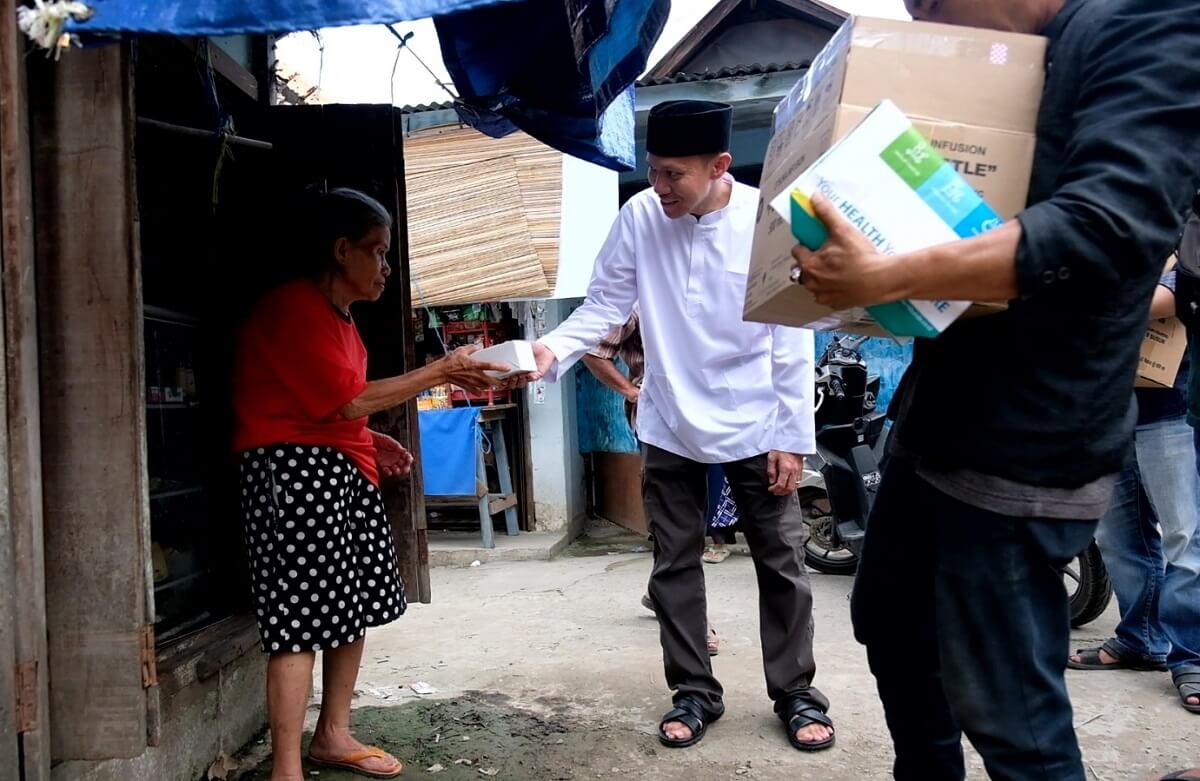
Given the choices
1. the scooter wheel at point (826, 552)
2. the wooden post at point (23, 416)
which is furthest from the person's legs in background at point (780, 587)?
the scooter wheel at point (826, 552)

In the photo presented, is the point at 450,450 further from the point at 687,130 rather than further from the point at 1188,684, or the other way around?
the point at 1188,684

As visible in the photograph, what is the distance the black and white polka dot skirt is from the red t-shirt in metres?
0.06

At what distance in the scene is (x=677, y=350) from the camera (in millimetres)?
3215

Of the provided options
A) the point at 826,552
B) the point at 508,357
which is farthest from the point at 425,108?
the point at 508,357

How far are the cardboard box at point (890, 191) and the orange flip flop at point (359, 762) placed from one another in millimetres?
2225

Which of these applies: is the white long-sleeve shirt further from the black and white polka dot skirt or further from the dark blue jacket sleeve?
the dark blue jacket sleeve

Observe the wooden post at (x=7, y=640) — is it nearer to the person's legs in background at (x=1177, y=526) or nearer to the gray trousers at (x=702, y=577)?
the gray trousers at (x=702, y=577)

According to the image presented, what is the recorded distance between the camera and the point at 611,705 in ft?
11.2

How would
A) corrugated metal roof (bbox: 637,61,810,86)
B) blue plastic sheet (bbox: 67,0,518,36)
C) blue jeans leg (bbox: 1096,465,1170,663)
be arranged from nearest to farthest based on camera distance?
blue plastic sheet (bbox: 67,0,518,36) < blue jeans leg (bbox: 1096,465,1170,663) < corrugated metal roof (bbox: 637,61,810,86)

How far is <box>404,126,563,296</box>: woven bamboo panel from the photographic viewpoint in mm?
6691

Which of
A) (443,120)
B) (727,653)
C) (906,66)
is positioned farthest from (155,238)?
(443,120)

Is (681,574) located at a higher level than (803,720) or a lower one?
higher

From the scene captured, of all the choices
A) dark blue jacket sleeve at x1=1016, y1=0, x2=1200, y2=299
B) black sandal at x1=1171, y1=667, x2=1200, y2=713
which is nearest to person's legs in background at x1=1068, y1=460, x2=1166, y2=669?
black sandal at x1=1171, y1=667, x2=1200, y2=713

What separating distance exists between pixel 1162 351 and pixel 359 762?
9.80ft
